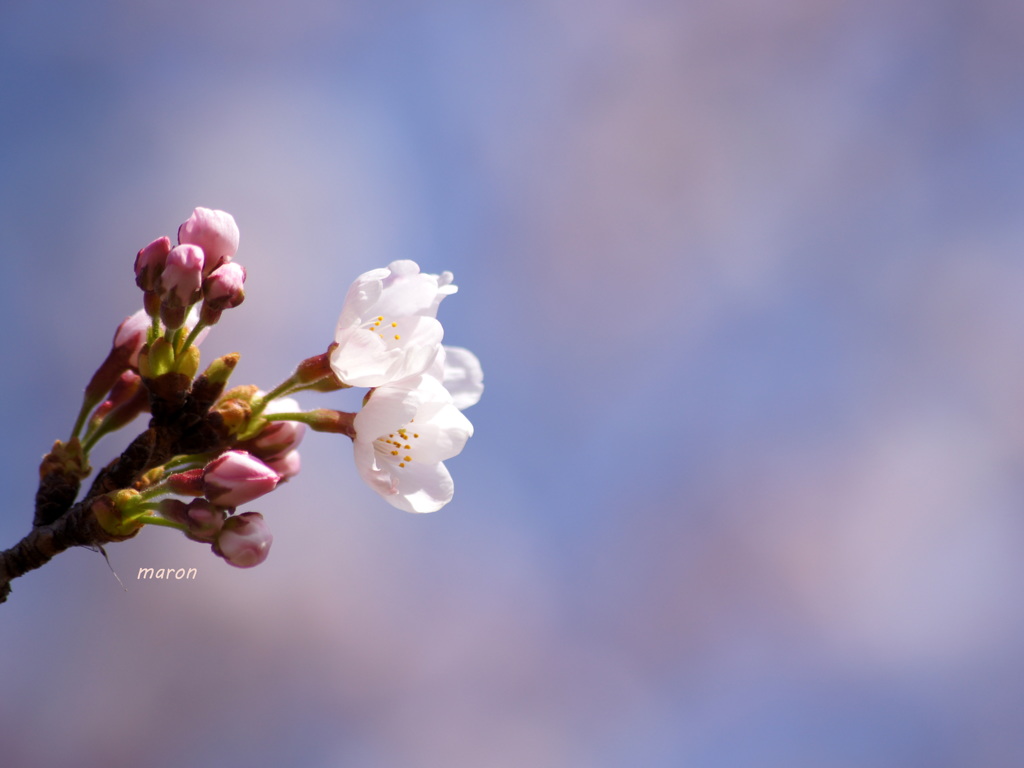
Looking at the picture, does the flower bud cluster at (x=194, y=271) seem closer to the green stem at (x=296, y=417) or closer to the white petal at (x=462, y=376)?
the green stem at (x=296, y=417)

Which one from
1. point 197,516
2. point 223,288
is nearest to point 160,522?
point 197,516

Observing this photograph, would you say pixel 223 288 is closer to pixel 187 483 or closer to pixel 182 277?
pixel 182 277

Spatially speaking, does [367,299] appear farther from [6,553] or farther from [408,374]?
[6,553]

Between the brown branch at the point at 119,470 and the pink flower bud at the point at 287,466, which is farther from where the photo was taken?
the pink flower bud at the point at 287,466

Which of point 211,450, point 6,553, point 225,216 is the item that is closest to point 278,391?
point 211,450

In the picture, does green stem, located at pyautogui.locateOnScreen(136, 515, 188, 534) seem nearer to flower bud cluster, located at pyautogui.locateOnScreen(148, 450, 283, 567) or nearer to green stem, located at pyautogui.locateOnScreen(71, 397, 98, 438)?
flower bud cluster, located at pyautogui.locateOnScreen(148, 450, 283, 567)

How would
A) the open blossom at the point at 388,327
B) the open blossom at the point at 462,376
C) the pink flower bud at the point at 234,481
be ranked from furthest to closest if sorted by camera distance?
the open blossom at the point at 462,376 → the open blossom at the point at 388,327 → the pink flower bud at the point at 234,481

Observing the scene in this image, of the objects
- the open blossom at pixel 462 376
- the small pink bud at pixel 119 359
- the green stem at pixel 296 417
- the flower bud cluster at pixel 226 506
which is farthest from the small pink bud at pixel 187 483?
the open blossom at pixel 462 376
